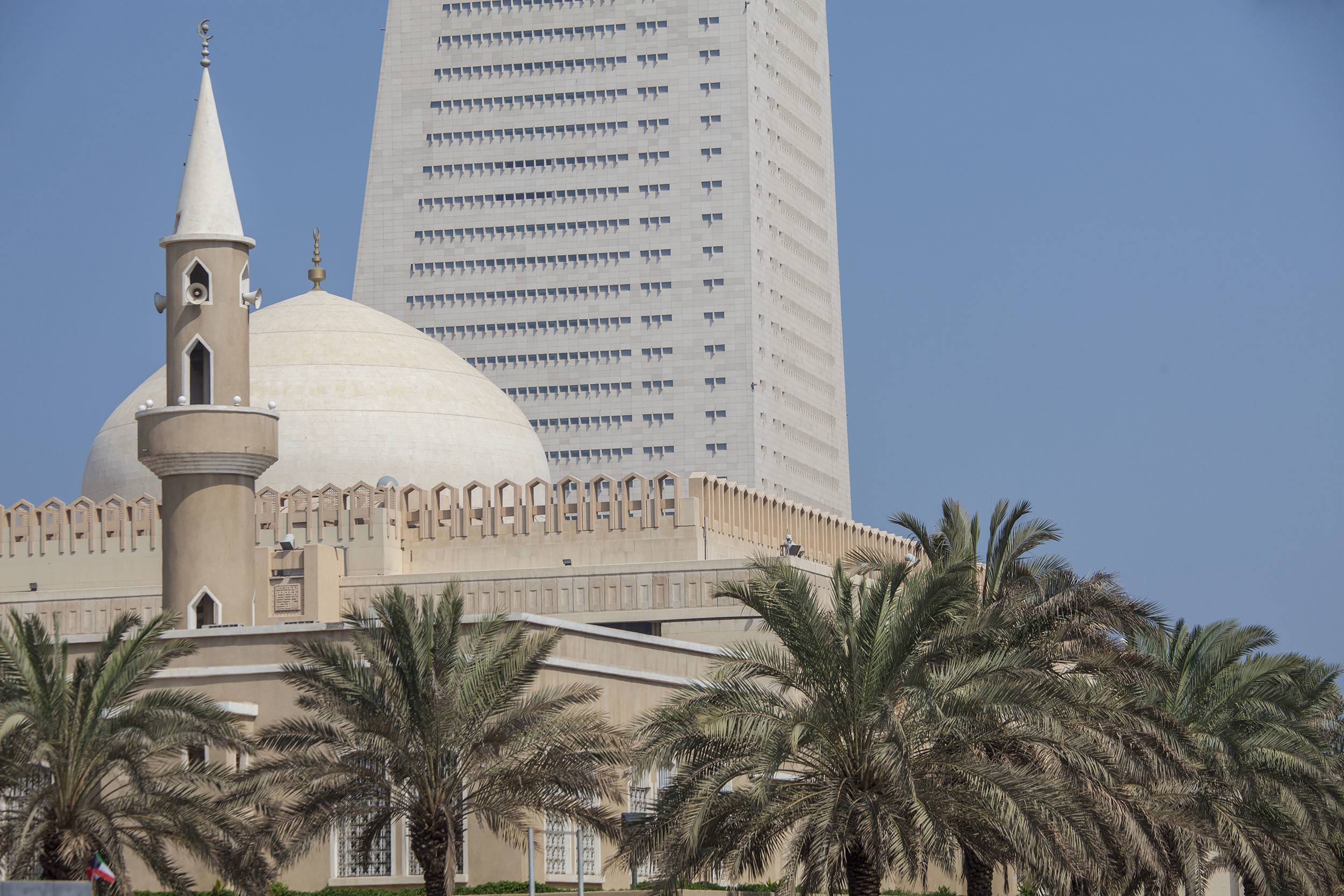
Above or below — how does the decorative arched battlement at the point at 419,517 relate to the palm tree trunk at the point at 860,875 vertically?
above

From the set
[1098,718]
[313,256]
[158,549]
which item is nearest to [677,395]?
[313,256]

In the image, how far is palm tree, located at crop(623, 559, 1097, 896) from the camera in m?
23.8

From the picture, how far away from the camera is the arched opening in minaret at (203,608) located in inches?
1375

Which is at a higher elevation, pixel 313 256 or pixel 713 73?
pixel 713 73

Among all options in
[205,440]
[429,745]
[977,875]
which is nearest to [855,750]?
[977,875]

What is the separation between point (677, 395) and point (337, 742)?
2764 inches

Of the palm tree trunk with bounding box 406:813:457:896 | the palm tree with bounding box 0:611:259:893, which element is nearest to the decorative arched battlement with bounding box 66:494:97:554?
the palm tree with bounding box 0:611:259:893

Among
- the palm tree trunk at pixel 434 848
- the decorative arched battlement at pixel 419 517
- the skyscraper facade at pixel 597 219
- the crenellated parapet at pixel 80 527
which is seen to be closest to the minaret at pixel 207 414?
the decorative arched battlement at pixel 419 517

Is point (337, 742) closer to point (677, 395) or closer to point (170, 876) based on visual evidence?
point (170, 876)

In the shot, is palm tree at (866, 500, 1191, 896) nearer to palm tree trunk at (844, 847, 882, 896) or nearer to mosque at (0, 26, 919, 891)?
palm tree trunk at (844, 847, 882, 896)

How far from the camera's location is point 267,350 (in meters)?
47.2

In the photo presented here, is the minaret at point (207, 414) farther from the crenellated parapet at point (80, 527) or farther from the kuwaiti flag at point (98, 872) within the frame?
the kuwaiti flag at point (98, 872)

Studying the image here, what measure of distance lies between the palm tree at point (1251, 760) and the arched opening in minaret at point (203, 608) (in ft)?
47.1

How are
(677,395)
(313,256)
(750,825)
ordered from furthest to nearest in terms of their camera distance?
(677,395)
(313,256)
(750,825)
